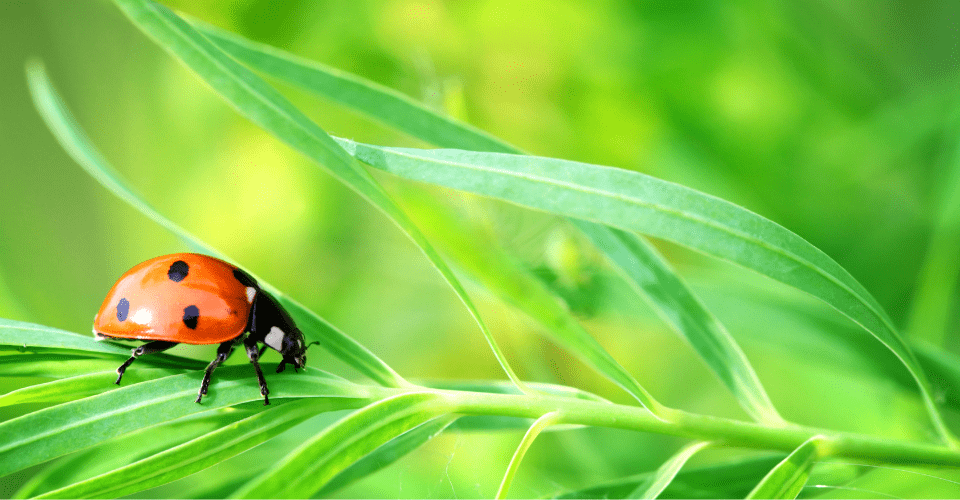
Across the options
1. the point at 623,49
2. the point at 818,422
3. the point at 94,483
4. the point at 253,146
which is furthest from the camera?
the point at 253,146

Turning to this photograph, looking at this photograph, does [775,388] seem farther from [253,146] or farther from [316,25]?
[253,146]

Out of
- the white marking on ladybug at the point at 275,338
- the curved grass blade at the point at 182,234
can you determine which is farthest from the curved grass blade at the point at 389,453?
the white marking on ladybug at the point at 275,338

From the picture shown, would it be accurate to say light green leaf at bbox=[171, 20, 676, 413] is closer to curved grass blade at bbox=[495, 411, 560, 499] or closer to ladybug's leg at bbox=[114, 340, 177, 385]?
curved grass blade at bbox=[495, 411, 560, 499]

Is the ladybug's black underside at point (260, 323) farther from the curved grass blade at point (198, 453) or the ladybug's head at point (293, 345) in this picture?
the curved grass blade at point (198, 453)

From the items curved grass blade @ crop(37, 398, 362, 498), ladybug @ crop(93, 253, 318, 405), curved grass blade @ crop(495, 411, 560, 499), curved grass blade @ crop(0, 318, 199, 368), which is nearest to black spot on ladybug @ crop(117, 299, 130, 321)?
ladybug @ crop(93, 253, 318, 405)

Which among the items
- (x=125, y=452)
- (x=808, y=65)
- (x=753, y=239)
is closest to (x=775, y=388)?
(x=808, y=65)

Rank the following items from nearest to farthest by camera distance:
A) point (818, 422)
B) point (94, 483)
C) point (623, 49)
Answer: point (94, 483)
point (818, 422)
point (623, 49)

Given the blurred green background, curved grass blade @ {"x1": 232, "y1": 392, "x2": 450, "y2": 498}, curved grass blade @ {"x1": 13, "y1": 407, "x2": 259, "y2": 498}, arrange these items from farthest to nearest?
1. the blurred green background
2. curved grass blade @ {"x1": 13, "y1": 407, "x2": 259, "y2": 498}
3. curved grass blade @ {"x1": 232, "y1": 392, "x2": 450, "y2": 498}

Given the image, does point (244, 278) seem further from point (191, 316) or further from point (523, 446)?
point (523, 446)
